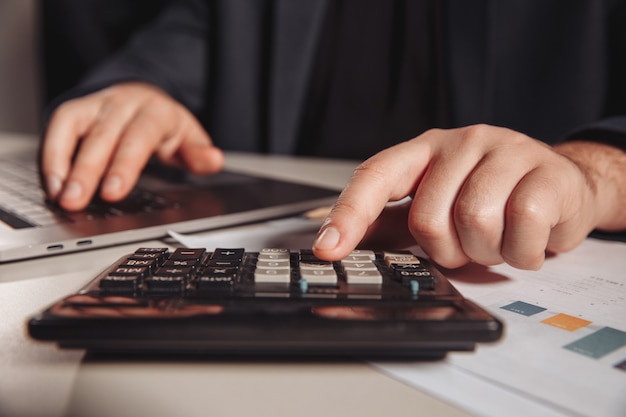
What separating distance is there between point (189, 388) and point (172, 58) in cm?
98

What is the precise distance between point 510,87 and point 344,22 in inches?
15.4

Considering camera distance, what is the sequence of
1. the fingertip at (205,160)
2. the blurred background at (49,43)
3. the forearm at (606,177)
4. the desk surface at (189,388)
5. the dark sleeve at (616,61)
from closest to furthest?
1. the desk surface at (189,388)
2. the forearm at (606,177)
3. the fingertip at (205,160)
4. the dark sleeve at (616,61)
5. the blurred background at (49,43)

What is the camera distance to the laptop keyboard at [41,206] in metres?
0.45

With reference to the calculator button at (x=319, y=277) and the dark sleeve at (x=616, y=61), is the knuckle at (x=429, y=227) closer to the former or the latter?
the calculator button at (x=319, y=277)

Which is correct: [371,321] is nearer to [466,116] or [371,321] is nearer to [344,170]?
[344,170]

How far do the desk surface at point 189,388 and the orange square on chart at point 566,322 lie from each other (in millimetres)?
104

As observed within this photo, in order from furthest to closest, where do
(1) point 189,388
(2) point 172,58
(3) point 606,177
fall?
(2) point 172,58, (3) point 606,177, (1) point 189,388

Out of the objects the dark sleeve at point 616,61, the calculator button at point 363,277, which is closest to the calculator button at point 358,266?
the calculator button at point 363,277

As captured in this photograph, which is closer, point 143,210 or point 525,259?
point 525,259

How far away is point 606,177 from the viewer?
0.47 meters

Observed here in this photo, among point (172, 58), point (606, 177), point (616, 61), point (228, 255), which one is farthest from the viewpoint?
point (172, 58)

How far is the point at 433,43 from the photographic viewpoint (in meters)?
1.08

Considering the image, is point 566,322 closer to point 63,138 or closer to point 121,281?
point 121,281

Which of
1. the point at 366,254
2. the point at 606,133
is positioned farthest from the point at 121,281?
the point at 606,133
